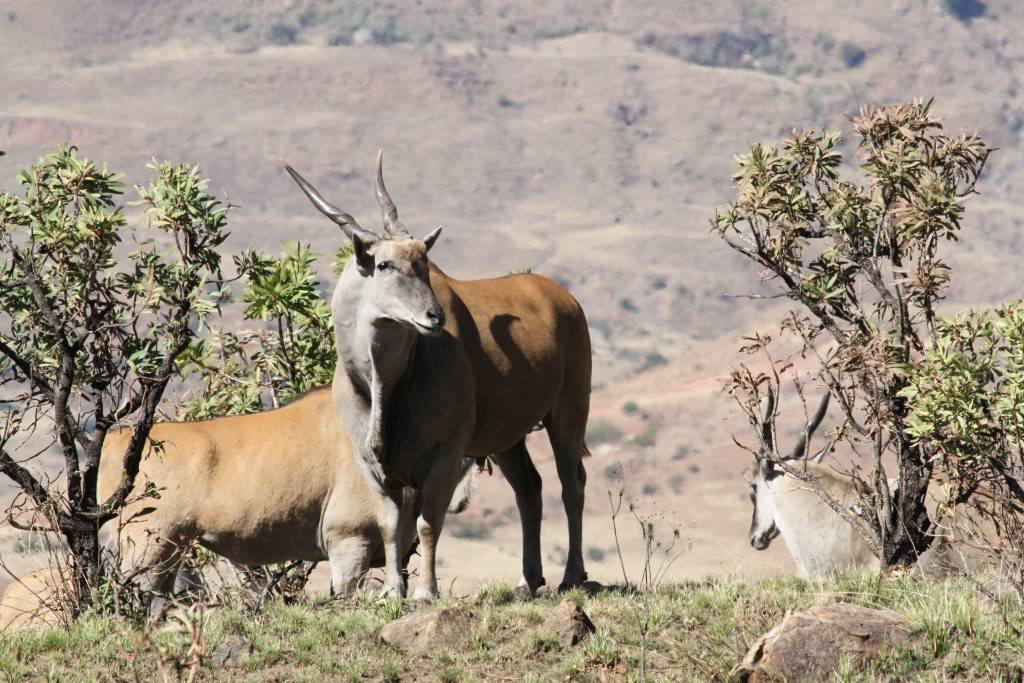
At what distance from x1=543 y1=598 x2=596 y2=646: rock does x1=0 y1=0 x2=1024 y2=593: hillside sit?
209ft

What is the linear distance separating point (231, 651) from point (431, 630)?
979 millimetres

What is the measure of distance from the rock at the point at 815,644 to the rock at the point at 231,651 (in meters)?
2.34

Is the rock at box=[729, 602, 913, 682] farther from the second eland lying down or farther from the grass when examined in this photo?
the second eland lying down

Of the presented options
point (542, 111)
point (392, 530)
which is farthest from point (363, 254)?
point (542, 111)

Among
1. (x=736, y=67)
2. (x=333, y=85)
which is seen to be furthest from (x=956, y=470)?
(x=736, y=67)

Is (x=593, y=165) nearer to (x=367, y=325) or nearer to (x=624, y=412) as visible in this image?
(x=624, y=412)

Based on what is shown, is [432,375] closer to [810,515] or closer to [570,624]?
[570,624]

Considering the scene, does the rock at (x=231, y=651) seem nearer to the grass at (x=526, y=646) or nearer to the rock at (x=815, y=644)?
the grass at (x=526, y=646)

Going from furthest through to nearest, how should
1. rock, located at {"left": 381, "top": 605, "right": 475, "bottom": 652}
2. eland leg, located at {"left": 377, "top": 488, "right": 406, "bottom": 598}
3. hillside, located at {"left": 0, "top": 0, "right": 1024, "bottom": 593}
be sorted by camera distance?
hillside, located at {"left": 0, "top": 0, "right": 1024, "bottom": 593}
eland leg, located at {"left": 377, "top": 488, "right": 406, "bottom": 598}
rock, located at {"left": 381, "top": 605, "right": 475, "bottom": 652}

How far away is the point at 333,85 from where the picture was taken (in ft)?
383

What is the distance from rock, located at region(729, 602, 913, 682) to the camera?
20.8 ft

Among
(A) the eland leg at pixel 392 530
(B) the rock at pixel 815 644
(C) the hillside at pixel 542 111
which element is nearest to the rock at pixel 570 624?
(B) the rock at pixel 815 644

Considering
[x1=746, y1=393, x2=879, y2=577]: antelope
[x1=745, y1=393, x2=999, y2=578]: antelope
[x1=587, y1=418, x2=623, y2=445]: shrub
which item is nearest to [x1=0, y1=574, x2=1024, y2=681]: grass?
[x1=745, y1=393, x2=999, y2=578]: antelope

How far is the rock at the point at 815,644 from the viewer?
20.8 feet
